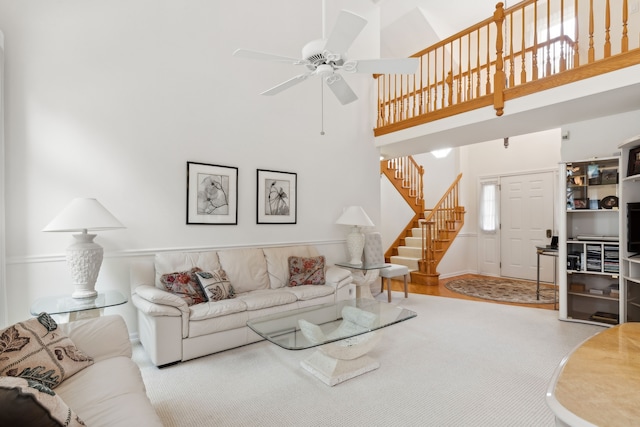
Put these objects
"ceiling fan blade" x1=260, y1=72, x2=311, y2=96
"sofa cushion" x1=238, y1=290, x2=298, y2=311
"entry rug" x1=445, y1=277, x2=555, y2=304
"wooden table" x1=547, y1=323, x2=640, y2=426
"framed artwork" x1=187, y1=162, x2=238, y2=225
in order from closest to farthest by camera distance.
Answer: "wooden table" x1=547, y1=323, x2=640, y2=426
"ceiling fan blade" x1=260, y1=72, x2=311, y2=96
"sofa cushion" x1=238, y1=290, x2=298, y2=311
"framed artwork" x1=187, y1=162, x2=238, y2=225
"entry rug" x1=445, y1=277, x2=555, y2=304

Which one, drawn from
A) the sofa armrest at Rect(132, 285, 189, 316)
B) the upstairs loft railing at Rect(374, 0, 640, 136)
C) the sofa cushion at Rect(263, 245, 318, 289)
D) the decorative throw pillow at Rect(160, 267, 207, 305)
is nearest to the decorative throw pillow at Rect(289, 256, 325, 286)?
the sofa cushion at Rect(263, 245, 318, 289)

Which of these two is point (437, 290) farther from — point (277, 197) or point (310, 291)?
point (277, 197)

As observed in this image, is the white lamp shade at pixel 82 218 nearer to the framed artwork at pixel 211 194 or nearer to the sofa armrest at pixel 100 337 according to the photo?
the sofa armrest at pixel 100 337

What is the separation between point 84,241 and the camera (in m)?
2.75

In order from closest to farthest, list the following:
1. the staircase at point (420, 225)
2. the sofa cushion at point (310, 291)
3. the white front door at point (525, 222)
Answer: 1. the sofa cushion at point (310, 291)
2. the white front door at point (525, 222)
3. the staircase at point (420, 225)

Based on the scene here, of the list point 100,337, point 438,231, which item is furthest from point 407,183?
point 100,337

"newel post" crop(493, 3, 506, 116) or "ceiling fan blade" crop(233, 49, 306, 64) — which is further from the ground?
"newel post" crop(493, 3, 506, 116)

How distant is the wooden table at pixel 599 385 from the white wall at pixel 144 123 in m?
3.44

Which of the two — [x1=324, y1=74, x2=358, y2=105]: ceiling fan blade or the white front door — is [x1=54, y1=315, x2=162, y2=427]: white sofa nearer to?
[x1=324, y1=74, x2=358, y2=105]: ceiling fan blade

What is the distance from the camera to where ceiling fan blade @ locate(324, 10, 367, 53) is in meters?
1.87

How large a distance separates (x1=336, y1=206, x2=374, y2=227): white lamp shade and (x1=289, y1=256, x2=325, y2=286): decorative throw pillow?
2.71ft

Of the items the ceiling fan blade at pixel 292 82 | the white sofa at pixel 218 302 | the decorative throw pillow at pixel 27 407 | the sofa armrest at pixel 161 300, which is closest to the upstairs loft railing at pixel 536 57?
the ceiling fan blade at pixel 292 82

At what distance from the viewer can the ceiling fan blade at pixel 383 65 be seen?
2.24 meters

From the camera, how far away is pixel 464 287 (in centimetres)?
598
